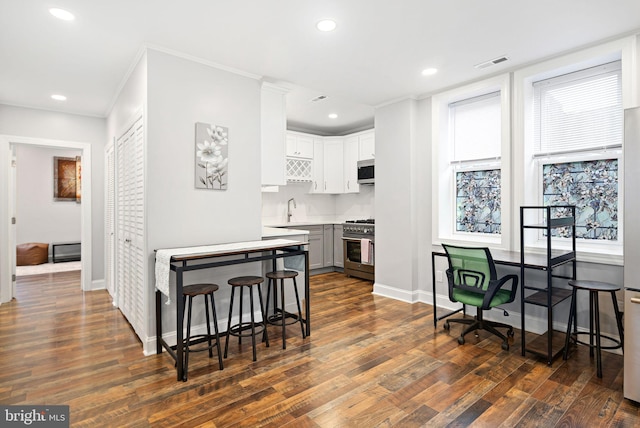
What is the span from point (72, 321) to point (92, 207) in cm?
202

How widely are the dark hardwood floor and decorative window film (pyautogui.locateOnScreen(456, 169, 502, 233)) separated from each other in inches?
42.6

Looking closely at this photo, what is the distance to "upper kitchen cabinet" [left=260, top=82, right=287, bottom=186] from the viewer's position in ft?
12.4

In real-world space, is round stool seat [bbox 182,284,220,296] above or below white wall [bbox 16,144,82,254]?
below

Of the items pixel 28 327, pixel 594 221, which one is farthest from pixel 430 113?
pixel 28 327

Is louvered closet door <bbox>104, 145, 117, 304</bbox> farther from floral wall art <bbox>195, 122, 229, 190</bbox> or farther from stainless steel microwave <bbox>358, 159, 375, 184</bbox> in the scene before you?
stainless steel microwave <bbox>358, 159, 375, 184</bbox>

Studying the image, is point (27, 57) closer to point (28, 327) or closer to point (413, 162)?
point (28, 327)

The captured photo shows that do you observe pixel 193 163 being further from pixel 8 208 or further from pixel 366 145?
pixel 366 145

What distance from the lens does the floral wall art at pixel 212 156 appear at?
3193mm

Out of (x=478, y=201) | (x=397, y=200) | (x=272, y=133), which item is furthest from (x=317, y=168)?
(x=478, y=201)

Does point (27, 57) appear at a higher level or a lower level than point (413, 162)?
higher

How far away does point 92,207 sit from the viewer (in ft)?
17.1

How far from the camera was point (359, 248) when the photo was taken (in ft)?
18.7

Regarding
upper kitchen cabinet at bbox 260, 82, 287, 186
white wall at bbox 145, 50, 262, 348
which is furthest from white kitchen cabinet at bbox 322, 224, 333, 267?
white wall at bbox 145, 50, 262, 348

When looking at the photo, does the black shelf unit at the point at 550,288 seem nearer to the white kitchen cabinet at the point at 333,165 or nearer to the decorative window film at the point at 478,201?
the decorative window film at the point at 478,201
